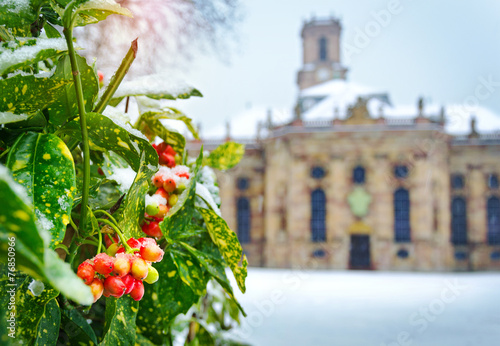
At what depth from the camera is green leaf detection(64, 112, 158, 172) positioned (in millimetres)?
398

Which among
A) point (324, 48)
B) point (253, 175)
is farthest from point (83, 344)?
point (324, 48)

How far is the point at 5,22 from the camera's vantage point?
0.41 meters

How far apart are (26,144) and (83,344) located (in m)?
0.25

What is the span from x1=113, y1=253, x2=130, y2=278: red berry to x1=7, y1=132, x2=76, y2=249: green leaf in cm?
6

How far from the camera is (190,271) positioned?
1.83 ft

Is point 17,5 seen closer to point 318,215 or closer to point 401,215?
point 318,215

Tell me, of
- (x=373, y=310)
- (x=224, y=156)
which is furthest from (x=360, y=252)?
(x=224, y=156)

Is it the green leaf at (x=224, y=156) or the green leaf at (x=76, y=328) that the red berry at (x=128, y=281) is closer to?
the green leaf at (x=76, y=328)

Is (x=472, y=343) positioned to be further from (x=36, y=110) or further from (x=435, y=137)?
(x=435, y=137)

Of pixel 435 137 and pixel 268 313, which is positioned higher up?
pixel 435 137

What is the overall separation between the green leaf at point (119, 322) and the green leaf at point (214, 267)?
0.31ft

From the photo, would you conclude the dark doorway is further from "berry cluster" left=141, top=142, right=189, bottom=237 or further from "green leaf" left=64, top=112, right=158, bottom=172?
"green leaf" left=64, top=112, right=158, bottom=172

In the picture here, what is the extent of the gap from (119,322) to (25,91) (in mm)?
254

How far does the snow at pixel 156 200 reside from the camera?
497 mm
